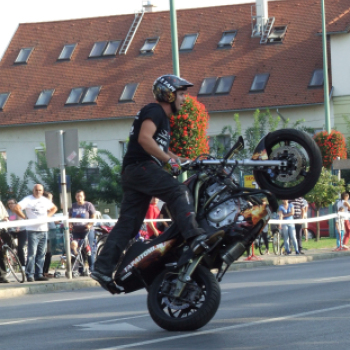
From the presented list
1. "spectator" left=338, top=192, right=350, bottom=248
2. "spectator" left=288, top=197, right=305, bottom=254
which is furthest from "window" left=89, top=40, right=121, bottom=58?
"spectator" left=288, top=197, right=305, bottom=254

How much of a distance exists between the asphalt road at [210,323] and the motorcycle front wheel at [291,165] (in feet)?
4.08

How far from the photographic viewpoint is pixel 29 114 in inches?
1962

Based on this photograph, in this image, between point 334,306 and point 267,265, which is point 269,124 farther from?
point 334,306

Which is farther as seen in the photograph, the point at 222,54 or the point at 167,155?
the point at 222,54

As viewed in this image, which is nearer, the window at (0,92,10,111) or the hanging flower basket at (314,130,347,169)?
the hanging flower basket at (314,130,347,169)

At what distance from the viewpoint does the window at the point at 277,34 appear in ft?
159

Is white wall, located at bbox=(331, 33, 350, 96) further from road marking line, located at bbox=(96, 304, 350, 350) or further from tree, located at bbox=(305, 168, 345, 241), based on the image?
road marking line, located at bbox=(96, 304, 350, 350)

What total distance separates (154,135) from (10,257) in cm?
914

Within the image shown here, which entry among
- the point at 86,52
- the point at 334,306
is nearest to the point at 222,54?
the point at 86,52

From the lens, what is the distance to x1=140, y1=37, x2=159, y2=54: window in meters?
50.1

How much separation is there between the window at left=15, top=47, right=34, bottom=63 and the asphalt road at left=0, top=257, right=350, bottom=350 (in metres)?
40.0

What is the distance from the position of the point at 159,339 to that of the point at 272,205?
1516 mm

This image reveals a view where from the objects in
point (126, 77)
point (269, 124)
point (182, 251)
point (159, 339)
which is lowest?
point (159, 339)

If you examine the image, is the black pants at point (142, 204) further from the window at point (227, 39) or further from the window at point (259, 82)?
the window at point (227, 39)
